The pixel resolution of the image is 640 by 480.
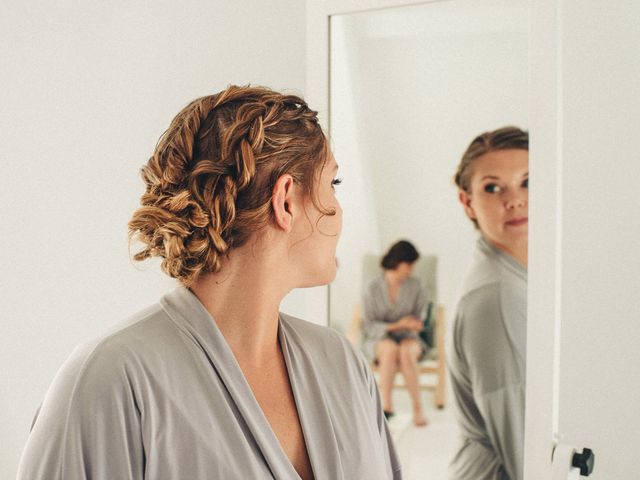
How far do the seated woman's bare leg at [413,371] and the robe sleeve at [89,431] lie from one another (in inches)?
24.4

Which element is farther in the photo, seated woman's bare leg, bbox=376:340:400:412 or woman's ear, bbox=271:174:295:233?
seated woman's bare leg, bbox=376:340:400:412

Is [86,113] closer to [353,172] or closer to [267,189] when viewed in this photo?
[353,172]

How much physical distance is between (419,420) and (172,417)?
0.60 metres

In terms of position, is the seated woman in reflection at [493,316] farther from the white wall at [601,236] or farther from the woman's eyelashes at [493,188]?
the white wall at [601,236]

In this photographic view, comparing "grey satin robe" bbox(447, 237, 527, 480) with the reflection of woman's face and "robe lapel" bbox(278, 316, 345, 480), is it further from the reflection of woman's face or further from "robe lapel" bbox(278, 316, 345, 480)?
"robe lapel" bbox(278, 316, 345, 480)

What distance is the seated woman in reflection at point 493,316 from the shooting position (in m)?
1.18

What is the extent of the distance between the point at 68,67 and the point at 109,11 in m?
0.19

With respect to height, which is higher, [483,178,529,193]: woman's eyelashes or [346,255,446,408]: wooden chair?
[483,178,529,193]: woman's eyelashes

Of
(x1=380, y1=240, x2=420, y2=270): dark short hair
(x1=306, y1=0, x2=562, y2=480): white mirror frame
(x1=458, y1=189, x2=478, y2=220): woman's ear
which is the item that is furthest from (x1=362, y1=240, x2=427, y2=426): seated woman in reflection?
(x1=306, y1=0, x2=562, y2=480): white mirror frame

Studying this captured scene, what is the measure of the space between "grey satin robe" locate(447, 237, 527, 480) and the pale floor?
0.02 metres

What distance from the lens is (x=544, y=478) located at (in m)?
1.12

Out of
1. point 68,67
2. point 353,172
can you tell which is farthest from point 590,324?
point 68,67

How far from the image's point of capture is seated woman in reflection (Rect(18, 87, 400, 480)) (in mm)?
850

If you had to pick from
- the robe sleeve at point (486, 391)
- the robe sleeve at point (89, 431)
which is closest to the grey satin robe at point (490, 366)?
the robe sleeve at point (486, 391)
